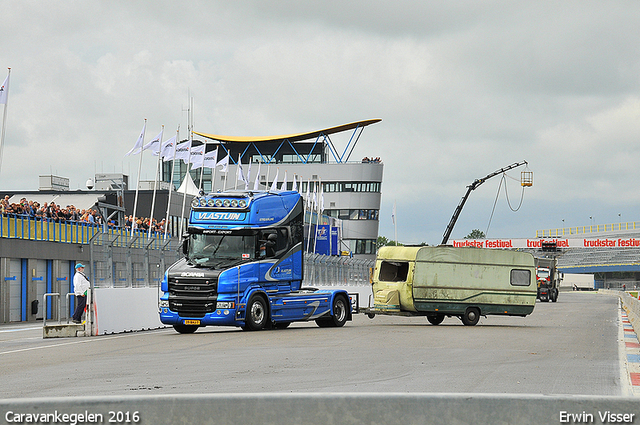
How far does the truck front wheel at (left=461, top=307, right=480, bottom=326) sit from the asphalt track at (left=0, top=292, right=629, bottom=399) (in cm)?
504

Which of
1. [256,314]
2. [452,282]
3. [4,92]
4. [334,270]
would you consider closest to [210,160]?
[334,270]

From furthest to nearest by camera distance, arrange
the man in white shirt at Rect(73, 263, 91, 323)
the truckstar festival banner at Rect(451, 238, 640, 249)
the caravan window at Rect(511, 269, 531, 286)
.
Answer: the truckstar festival banner at Rect(451, 238, 640, 249)
the caravan window at Rect(511, 269, 531, 286)
the man in white shirt at Rect(73, 263, 91, 323)

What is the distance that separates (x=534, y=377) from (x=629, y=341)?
949cm

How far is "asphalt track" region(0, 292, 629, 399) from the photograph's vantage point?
10.1 metres

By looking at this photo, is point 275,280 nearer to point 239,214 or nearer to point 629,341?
point 239,214

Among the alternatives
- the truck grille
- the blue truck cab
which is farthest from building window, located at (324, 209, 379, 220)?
the truck grille

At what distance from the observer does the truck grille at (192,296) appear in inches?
810

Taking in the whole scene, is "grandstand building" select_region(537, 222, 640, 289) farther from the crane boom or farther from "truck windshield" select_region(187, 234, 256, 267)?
"truck windshield" select_region(187, 234, 256, 267)

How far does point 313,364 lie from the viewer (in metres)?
13.0

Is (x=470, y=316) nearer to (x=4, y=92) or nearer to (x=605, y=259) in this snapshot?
(x=4, y=92)

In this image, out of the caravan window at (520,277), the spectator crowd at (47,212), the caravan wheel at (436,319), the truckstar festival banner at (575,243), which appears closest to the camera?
the caravan window at (520,277)

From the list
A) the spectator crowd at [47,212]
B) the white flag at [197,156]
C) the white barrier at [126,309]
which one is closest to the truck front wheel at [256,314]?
the white barrier at [126,309]

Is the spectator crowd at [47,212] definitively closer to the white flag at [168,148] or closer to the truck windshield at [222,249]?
the white flag at [168,148]

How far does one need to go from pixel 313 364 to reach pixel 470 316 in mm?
14172
